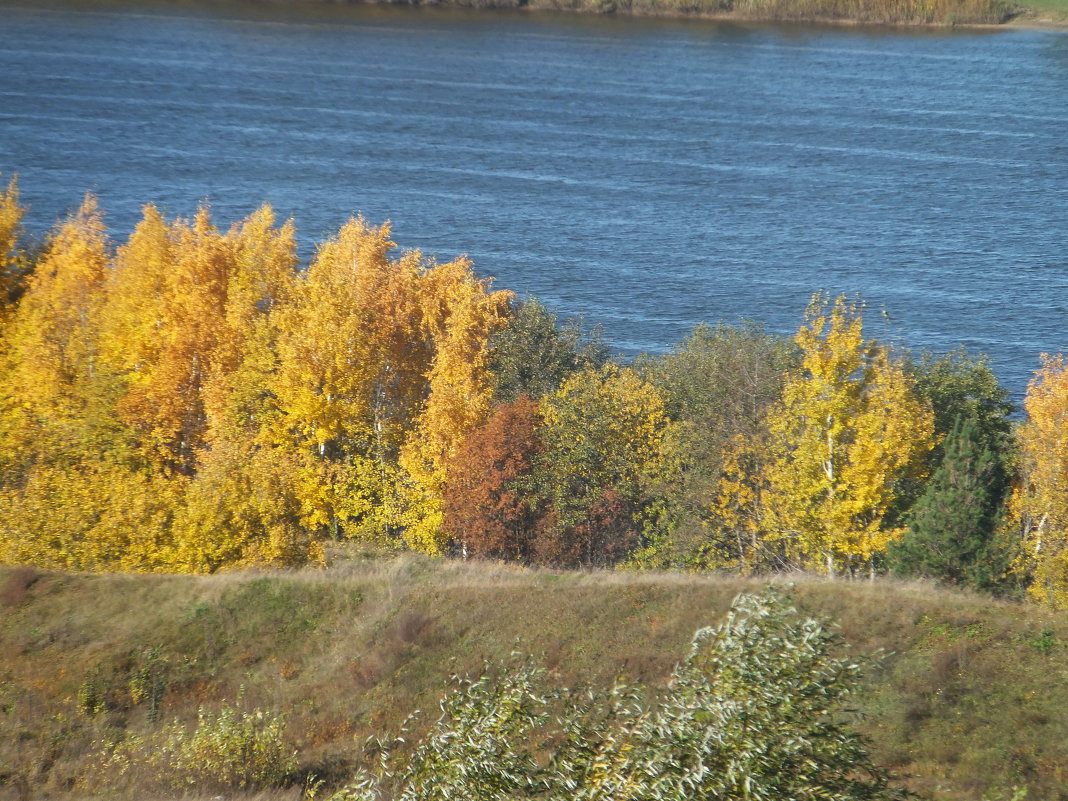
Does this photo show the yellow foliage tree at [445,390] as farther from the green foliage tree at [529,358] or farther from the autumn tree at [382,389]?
the green foliage tree at [529,358]

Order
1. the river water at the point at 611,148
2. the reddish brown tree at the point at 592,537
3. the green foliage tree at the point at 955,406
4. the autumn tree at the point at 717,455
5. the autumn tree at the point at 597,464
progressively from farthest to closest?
the river water at the point at 611,148
the green foliage tree at the point at 955,406
the autumn tree at the point at 597,464
the reddish brown tree at the point at 592,537
the autumn tree at the point at 717,455

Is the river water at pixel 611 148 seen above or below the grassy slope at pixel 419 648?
above

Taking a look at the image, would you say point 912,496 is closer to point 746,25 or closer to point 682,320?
point 682,320

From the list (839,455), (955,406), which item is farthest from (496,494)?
(955,406)

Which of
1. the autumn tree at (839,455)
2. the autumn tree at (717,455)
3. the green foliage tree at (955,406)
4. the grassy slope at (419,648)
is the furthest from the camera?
the green foliage tree at (955,406)

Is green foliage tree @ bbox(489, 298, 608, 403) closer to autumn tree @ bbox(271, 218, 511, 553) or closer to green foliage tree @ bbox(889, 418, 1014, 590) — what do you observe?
autumn tree @ bbox(271, 218, 511, 553)

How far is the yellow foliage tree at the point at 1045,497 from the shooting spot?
3503 centimetres

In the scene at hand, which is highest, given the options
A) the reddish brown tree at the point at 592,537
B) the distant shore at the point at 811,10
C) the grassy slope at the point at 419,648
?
the distant shore at the point at 811,10

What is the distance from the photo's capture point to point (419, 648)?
28.9 m

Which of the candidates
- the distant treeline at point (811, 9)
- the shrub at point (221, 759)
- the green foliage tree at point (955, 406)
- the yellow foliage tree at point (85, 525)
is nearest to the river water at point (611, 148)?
the distant treeline at point (811, 9)

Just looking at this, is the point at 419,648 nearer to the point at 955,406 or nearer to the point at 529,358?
the point at 529,358

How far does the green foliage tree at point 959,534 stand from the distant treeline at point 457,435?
2.9 inches

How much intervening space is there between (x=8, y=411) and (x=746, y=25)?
108 metres

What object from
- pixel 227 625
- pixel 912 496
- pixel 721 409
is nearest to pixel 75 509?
pixel 227 625
